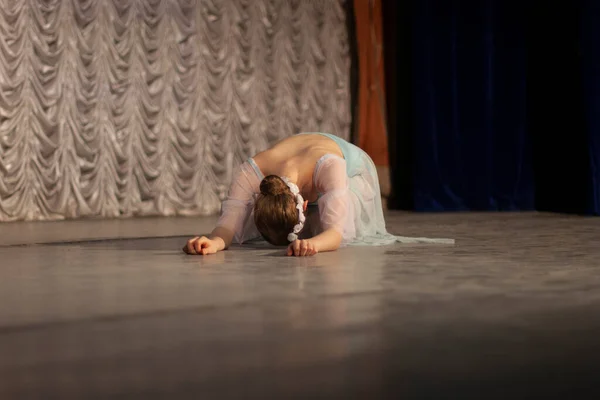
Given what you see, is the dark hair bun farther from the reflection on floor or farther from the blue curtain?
the blue curtain

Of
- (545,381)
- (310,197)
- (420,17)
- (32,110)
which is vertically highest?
(420,17)

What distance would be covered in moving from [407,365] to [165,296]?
92 centimetres

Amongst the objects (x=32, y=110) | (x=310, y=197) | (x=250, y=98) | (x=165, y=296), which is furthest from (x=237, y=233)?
(x=250, y=98)

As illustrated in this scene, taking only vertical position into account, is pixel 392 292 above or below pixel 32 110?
below

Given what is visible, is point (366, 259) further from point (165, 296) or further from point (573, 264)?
point (165, 296)

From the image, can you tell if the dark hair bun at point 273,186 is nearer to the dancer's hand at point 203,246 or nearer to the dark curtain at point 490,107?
the dancer's hand at point 203,246

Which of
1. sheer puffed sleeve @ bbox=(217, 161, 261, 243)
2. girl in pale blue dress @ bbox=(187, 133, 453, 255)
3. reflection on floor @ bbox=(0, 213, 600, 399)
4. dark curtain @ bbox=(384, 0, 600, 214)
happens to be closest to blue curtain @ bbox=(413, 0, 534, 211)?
dark curtain @ bbox=(384, 0, 600, 214)

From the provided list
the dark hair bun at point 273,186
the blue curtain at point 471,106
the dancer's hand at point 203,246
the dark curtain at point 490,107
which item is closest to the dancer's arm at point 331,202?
the dark hair bun at point 273,186

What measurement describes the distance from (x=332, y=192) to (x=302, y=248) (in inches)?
10.3

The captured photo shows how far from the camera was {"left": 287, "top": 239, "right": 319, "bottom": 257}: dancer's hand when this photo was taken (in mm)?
2928

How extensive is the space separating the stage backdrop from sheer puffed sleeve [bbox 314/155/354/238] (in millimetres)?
3549

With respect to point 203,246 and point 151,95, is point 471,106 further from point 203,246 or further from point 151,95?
point 203,246

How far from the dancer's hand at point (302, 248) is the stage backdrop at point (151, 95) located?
364 centimetres

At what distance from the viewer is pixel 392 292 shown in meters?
2.19
